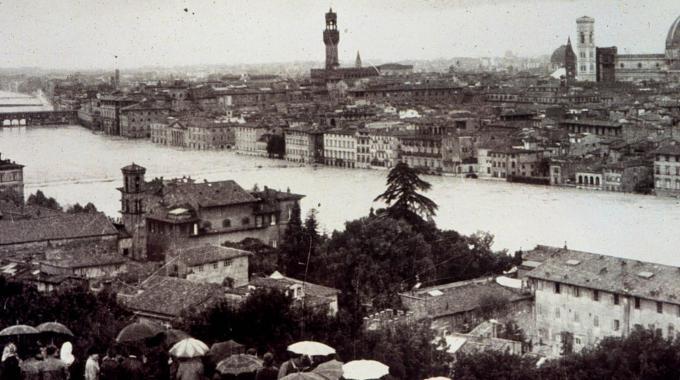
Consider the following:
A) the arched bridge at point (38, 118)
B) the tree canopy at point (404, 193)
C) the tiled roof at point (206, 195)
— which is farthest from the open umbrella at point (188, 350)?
the arched bridge at point (38, 118)

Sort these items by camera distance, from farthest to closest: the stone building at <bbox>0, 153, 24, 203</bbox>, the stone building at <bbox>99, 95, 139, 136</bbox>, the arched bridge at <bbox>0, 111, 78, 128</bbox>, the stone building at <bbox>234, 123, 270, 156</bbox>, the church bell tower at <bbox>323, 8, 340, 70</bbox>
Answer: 1. the church bell tower at <bbox>323, 8, 340, 70</bbox>
2. the arched bridge at <bbox>0, 111, 78, 128</bbox>
3. the stone building at <bbox>99, 95, 139, 136</bbox>
4. the stone building at <bbox>234, 123, 270, 156</bbox>
5. the stone building at <bbox>0, 153, 24, 203</bbox>

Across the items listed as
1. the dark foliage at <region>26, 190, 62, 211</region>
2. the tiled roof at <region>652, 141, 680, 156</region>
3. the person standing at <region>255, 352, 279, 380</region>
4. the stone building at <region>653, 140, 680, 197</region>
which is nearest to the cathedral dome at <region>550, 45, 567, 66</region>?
the tiled roof at <region>652, 141, 680, 156</region>

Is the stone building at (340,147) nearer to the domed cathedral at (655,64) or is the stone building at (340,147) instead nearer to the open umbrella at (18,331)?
the open umbrella at (18,331)

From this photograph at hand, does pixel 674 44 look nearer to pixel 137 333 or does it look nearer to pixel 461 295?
pixel 461 295

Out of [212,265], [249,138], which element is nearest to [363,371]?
[212,265]

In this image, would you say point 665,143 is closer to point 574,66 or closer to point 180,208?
point 180,208

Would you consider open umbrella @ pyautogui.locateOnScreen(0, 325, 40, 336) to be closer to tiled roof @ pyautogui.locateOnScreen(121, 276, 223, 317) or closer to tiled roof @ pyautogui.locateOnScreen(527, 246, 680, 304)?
tiled roof @ pyautogui.locateOnScreen(121, 276, 223, 317)

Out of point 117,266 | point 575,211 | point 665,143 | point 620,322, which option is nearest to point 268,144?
point 665,143

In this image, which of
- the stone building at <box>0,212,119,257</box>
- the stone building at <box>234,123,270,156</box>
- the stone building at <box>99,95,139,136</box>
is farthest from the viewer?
the stone building at <box>99,95,139,136</box>
